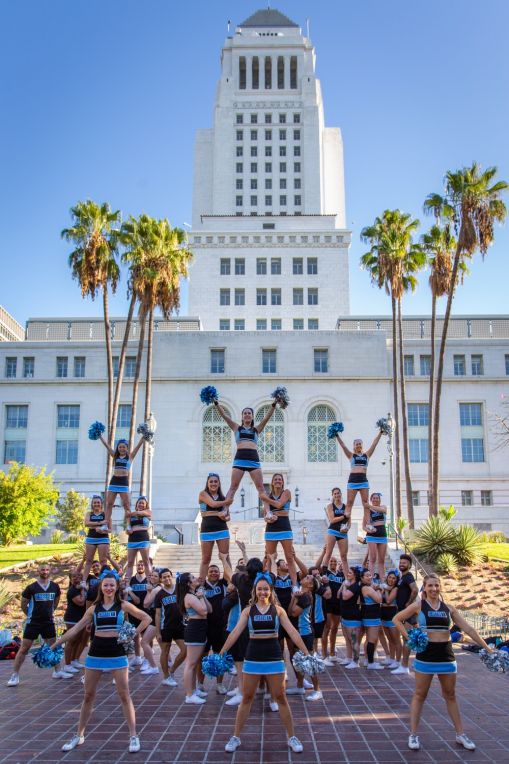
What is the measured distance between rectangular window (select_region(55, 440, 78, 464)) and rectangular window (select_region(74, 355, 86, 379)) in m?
4.37

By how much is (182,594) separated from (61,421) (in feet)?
115

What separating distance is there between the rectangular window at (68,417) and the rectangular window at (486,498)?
1013 inches

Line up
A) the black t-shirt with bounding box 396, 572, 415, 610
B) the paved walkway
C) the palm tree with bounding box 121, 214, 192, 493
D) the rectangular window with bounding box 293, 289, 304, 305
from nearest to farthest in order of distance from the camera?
the paved walkway < the black t-shirt with bounding box 396, 572, 415, 610 < the palm tree with bounding box 121, 214, 192, 493 < the rectangular window with bounding box 293, 289, 304, 305

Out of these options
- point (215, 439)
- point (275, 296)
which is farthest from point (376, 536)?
point (275, 296)

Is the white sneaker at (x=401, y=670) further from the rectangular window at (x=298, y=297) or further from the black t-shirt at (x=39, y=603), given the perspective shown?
the rectangular window at (x=298, y=297)

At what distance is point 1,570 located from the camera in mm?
24922

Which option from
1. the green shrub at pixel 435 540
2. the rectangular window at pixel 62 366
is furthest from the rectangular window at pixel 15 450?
the green shrub at pixel 435 540

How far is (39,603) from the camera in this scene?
11.7 m

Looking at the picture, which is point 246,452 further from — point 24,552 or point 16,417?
point 16,417

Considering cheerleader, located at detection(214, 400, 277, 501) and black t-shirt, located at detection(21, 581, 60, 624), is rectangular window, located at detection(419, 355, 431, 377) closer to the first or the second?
cheerleader, located at detection(214, 400, 277, 501)

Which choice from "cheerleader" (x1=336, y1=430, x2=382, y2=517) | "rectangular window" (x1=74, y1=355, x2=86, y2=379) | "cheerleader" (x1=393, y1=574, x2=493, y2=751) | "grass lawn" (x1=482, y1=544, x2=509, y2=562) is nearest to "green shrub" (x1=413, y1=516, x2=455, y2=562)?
"grass lawn" (x1=482, y1=544, x2=509, y2=562)

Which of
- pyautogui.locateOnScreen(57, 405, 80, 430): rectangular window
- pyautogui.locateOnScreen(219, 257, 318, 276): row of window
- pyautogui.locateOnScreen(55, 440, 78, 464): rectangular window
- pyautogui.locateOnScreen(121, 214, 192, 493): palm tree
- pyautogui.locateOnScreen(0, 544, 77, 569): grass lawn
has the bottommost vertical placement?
→ pyautogui.locateOnScreen(0, 544, 77, 569): grass lawn

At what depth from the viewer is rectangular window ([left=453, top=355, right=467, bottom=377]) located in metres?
44.3

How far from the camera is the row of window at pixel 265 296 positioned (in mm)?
64875
